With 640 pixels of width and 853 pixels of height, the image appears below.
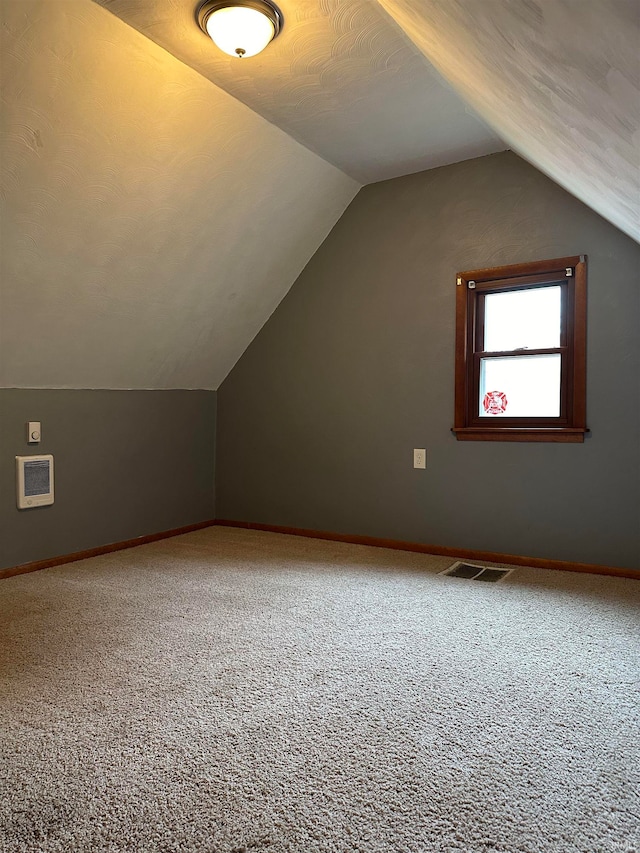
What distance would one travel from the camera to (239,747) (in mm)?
1493

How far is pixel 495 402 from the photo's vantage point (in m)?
3.41

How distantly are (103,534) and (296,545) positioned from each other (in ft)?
3.62

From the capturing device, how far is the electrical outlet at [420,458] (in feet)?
11.7

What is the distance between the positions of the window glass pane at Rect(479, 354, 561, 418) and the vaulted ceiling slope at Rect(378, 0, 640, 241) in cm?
118

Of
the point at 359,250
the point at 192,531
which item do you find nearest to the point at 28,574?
the point at 192,531

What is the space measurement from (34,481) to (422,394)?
211 cm

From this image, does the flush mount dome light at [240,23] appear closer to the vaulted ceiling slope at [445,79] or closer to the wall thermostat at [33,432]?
the vaulted ceiling slope at [445,79]

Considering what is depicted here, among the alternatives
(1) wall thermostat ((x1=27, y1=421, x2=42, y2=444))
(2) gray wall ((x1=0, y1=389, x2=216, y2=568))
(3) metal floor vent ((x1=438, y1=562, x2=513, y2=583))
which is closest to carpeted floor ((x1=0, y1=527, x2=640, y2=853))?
(3) metal floor vent ((x1=438, y1=562, x2=513, y2=583))

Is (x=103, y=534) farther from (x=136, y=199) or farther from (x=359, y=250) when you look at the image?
(x=359, y=250)

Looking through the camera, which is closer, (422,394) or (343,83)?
(343,83)

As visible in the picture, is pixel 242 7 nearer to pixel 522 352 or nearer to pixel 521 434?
pixel 522 352

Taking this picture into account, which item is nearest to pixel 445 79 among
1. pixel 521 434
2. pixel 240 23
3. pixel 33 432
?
pixel 240 23

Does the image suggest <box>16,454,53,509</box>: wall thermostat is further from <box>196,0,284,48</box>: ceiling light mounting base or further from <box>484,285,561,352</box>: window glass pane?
<box>484,285,561,352</box>: window glass pane

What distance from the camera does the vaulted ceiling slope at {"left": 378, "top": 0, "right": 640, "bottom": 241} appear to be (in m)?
0.77
